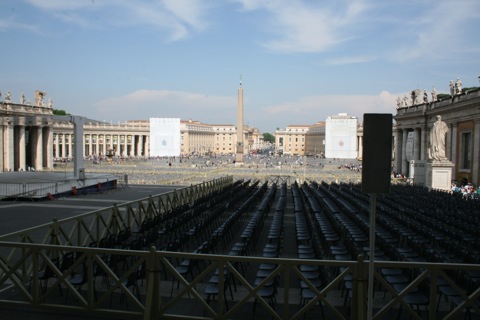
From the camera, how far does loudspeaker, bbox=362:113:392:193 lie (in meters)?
4.44

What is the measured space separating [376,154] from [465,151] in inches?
1469

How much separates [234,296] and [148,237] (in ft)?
12.1

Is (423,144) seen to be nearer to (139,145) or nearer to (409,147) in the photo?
(409,147)

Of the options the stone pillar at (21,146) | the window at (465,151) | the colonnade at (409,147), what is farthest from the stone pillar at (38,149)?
the window at (465,151)

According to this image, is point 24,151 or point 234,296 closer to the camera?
point 234,296

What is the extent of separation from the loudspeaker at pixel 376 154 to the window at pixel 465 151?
119ft

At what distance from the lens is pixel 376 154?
14.6ft

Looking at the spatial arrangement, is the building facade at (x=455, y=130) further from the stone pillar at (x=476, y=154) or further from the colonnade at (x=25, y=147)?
the colonnade at (x=25, y=147)

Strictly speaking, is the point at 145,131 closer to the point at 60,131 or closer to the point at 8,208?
the point at 60,131

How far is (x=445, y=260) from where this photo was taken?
29.0 feet

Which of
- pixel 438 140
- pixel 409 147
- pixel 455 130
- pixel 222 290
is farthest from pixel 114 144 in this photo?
pixel 222 290

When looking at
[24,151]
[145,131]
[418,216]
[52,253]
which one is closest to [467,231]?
[418,216]

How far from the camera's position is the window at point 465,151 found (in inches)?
1424

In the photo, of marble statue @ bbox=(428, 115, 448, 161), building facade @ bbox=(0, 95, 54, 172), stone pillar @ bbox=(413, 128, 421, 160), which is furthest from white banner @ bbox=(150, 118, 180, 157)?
marble statue @ bbox=(428, 115, 448, 161)
